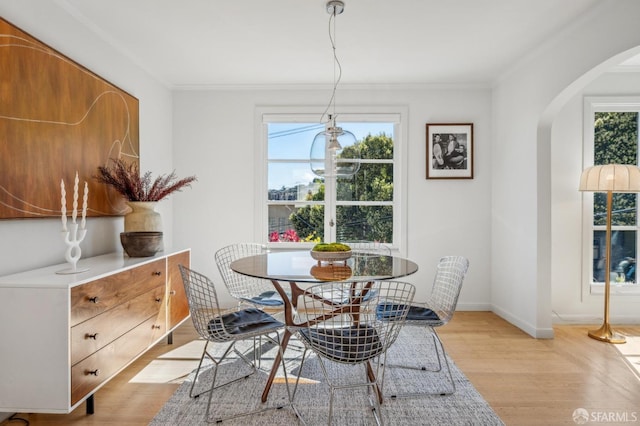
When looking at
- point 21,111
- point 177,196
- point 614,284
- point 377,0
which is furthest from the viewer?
point 177,196

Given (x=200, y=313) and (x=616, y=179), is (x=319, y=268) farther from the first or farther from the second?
(x=616, y=179)

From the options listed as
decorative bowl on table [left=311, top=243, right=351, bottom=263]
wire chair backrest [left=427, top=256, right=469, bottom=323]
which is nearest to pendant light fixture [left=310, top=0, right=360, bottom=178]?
decorative bowl on table [left=311, top=243, right=351, bottom=263]

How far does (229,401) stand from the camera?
2340 mm

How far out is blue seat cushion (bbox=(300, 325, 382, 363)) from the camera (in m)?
1.90

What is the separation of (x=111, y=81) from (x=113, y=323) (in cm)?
211

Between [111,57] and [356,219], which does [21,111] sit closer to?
[111,57]

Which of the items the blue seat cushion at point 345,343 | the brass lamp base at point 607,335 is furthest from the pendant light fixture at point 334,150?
the brass lamp base at point 607,335

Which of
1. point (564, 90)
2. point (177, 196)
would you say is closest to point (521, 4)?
point (564, 90)

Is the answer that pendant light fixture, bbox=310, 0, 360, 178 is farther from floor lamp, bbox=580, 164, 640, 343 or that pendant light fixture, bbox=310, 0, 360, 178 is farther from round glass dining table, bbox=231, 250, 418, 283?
floor lamp, bbox=580, 164, 640, 343

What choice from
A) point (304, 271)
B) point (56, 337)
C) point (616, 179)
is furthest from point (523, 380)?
point (56, 337)

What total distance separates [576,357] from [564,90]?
2.24m

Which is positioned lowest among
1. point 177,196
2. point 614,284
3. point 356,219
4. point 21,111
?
point 614,284

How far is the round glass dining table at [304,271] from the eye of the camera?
7.11ft

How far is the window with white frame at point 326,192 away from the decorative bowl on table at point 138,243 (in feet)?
5.49
